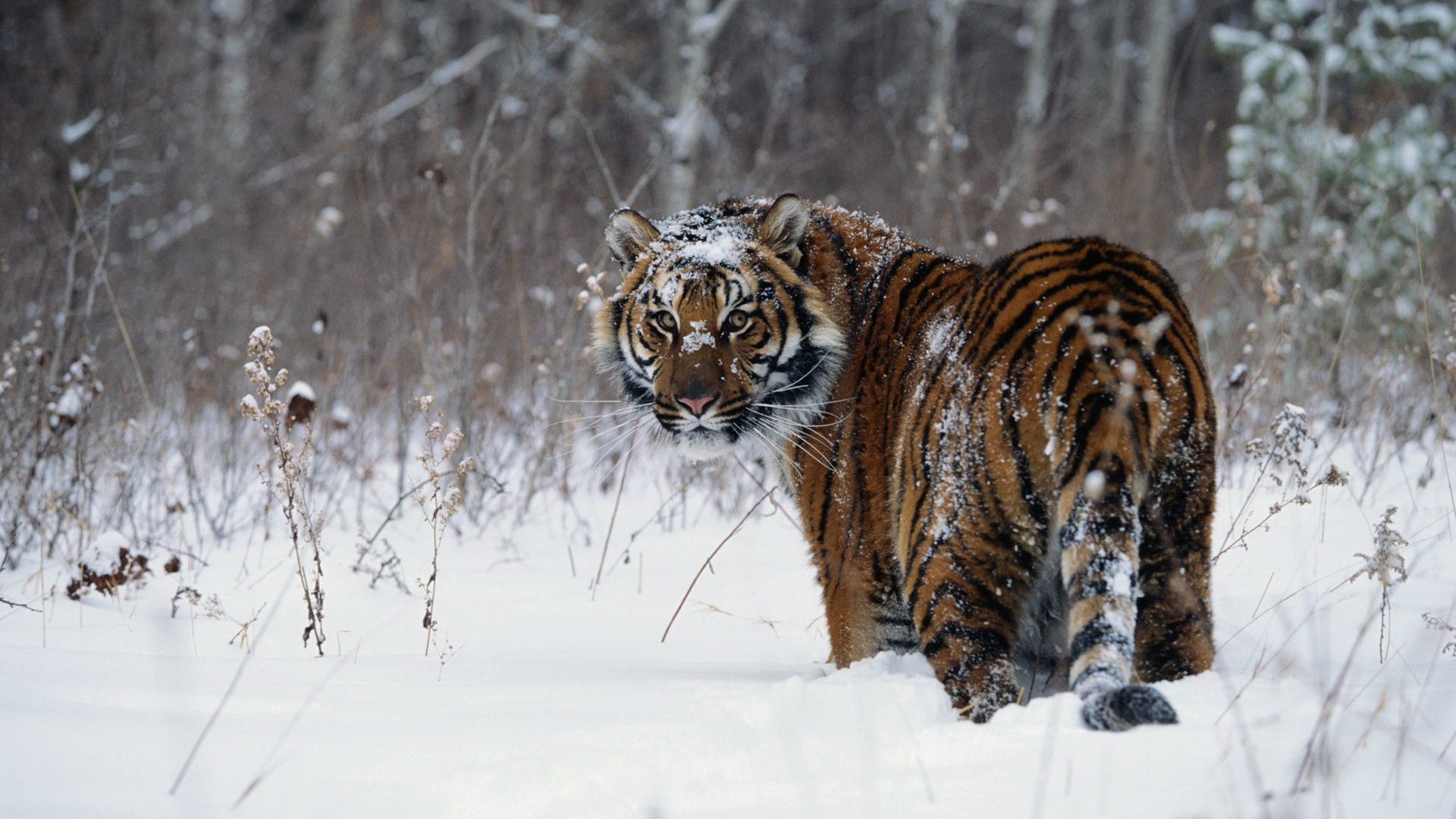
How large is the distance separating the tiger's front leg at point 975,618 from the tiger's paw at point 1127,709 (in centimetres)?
45

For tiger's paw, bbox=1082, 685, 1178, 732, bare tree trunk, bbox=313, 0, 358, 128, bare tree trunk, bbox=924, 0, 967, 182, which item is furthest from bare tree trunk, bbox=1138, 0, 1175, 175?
tiger's paw, bbox=1082, 685, 1178, 732

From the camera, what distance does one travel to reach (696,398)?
3.15m

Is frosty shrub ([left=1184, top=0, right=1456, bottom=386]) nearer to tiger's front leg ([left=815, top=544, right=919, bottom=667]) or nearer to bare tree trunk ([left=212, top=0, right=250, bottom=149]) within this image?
tiger's front leg ([left=815, top=544, right=919, bottom=667])

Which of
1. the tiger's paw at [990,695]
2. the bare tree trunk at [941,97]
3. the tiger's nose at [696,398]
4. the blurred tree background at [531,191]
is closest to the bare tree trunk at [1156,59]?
the blurred tree background at [531,191]

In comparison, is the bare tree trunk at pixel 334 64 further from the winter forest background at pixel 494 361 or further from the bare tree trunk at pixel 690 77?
the bare tree trunk at pixel 690 77

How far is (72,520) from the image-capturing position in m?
4.69

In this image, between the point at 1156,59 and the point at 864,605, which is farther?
the point at 1156,59

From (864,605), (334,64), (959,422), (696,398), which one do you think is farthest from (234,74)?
(959,422)

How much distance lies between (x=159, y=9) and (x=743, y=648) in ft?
34.4

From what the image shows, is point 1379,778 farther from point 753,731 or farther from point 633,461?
point 633,461

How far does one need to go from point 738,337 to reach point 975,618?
119 cm

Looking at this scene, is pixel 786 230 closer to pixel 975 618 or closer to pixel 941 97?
pixel 975 618

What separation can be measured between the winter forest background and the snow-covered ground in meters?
0.02

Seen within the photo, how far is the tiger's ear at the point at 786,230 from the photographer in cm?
330
